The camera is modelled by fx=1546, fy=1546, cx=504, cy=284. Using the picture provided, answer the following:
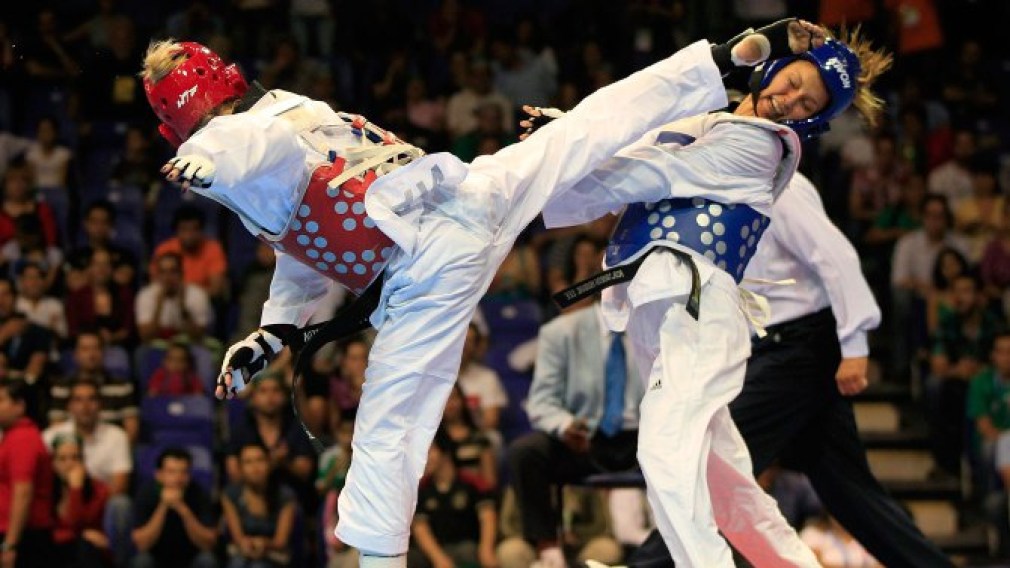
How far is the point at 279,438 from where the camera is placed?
840 centimetres

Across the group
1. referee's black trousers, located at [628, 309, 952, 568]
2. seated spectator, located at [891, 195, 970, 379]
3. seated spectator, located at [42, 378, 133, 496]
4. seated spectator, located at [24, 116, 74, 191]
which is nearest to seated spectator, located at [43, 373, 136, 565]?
seated spectator, located at [42, 378, 133, 496]

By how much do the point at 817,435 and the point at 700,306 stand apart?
4.65 feet

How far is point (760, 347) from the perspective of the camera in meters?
5.87

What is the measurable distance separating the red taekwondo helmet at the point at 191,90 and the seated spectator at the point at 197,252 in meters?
5.44

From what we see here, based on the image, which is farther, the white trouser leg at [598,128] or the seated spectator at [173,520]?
the seated spectator at [173,520]

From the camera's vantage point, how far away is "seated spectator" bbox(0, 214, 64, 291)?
9891mm

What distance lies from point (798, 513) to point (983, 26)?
20.8ft

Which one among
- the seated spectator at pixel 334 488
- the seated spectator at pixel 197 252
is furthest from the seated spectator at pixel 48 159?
the seated spectator at pixel 334 488

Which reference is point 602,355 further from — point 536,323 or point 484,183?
point 484,183

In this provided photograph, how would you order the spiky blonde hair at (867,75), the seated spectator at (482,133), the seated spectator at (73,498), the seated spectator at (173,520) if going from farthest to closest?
the seated spectator at (482,133), the seated spectator at (73,498), the seated spectator at (173,520), the spiky blonde hair at (867,75)

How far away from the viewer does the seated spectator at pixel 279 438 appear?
27.2ft

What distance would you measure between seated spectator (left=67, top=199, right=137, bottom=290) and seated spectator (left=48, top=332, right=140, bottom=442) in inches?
32.5

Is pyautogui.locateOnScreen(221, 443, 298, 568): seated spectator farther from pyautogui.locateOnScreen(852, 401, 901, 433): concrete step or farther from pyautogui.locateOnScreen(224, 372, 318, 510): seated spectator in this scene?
pyautogui.locateOnScreen(852, 401, 901, 433): concrete step

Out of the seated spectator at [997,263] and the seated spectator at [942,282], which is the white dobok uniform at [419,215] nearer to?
the seated spectator at [942,282]
